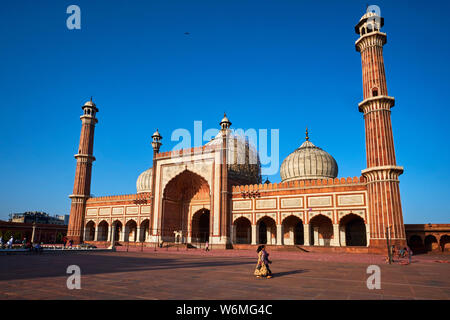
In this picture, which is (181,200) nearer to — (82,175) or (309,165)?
(82,175)

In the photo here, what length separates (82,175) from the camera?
38500 millimetres

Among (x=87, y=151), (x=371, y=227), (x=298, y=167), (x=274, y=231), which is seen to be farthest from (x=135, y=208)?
(x=371, y=227)

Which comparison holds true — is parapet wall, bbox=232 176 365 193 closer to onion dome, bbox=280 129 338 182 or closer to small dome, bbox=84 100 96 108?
onion dome, bbox=280 129 338 182

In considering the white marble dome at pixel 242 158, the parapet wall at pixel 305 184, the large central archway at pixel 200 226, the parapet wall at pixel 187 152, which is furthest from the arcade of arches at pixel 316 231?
the parapet wall at pixel 187 152

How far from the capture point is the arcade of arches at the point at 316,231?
25.5m

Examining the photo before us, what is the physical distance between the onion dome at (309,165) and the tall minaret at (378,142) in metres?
8.32

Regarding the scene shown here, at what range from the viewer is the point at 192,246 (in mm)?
29781

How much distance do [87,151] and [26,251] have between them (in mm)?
20186

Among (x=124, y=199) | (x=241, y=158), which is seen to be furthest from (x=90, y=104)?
(x=241, y=158)

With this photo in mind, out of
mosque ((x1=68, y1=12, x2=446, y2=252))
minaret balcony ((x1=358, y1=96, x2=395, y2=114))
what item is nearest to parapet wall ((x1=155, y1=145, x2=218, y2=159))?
→ mosque ((x1=68, y1=12, x2=446, y2=252))

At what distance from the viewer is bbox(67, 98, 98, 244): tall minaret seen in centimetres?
3850

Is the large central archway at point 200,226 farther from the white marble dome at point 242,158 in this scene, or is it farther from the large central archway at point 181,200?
the white marble dome at point 242,158

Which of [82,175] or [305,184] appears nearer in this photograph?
[305,184]

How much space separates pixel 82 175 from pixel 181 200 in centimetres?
1320
